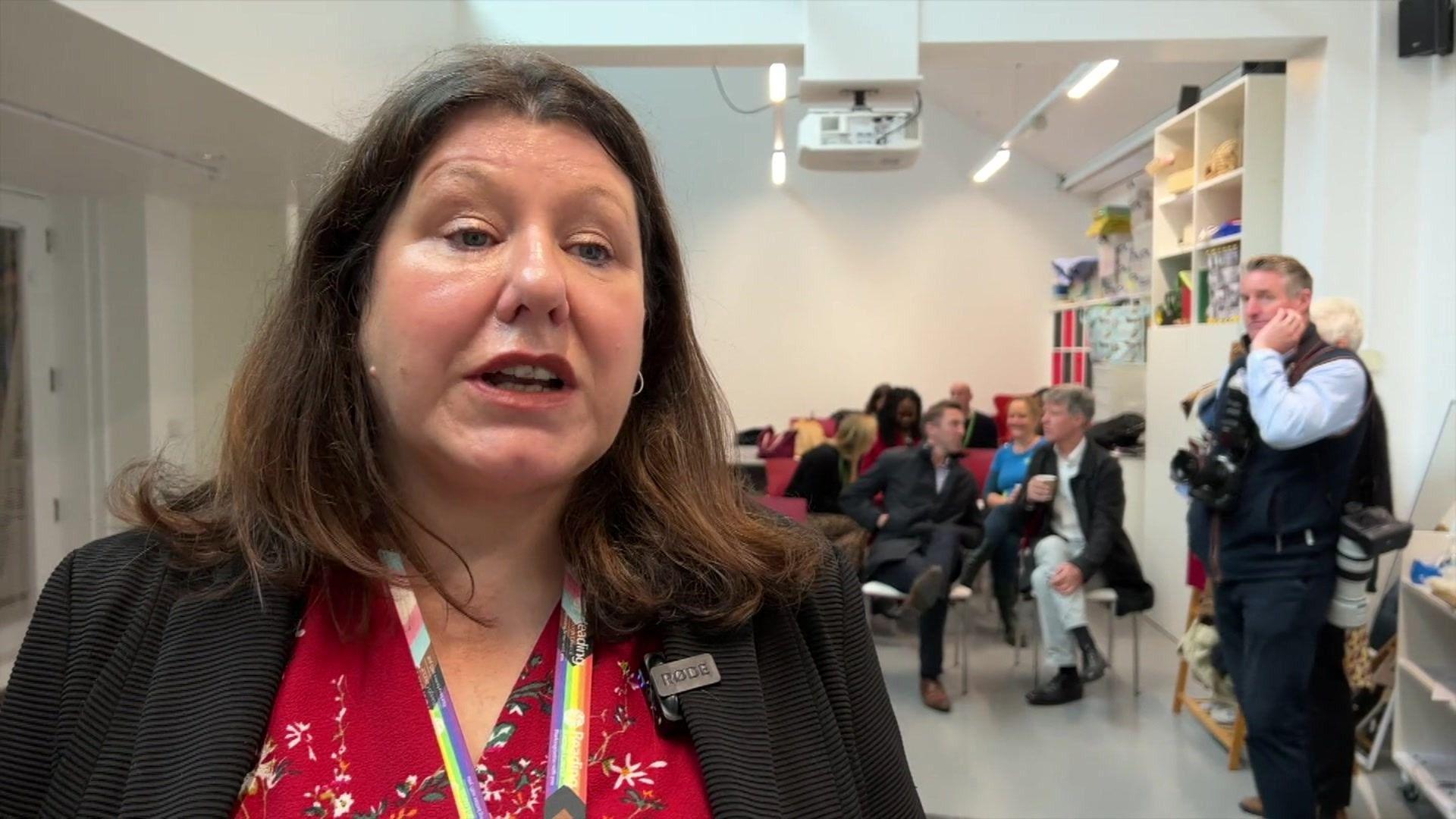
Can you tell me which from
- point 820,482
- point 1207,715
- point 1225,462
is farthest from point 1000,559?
point 1225,462

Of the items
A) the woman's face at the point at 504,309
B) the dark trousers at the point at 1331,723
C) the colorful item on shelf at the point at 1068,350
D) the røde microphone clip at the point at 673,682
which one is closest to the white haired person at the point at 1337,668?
the dark trousers at the point at 1331,723

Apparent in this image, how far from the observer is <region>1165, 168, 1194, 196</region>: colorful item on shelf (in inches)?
183

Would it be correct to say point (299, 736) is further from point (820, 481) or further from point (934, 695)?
point (820, 481)

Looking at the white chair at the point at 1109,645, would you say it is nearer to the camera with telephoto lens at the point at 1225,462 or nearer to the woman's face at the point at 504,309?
the camera with telephoto lens at the point at 1225,462

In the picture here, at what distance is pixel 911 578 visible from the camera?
4.01 metres

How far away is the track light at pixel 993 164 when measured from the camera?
6.86 metres

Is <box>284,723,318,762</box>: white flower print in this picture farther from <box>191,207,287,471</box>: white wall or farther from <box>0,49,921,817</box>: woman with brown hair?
<box>191,207,287,471</box>: white wall

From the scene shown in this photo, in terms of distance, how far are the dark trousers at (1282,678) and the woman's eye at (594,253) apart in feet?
7.42

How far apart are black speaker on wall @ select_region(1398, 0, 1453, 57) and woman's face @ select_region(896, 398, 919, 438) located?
2.75m

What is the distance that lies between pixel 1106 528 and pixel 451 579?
3.48 meters

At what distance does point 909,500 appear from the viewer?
4.35 meters

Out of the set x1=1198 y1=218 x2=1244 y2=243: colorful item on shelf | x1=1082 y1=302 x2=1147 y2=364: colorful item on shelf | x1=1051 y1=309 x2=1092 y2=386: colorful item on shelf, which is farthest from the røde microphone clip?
x1=1051 y1=309 x2=1092 y2=386: colorful item on shelf

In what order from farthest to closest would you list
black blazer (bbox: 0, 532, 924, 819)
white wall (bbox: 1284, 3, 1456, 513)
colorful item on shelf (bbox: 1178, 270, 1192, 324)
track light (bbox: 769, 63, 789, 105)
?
colorful item on shelf (bbox: 1178, 270, 1192, 324)
track light (bbox: 769, 63, 789, 105)
white wall (bbox: 1284, 3, 1456, 513)
black blazer (bbox: 0, 532, 924, 819)

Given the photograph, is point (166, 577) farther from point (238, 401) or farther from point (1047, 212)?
point (1047, 212)
